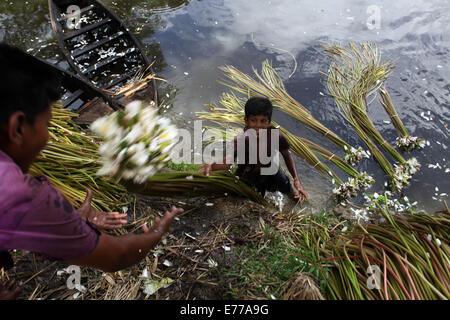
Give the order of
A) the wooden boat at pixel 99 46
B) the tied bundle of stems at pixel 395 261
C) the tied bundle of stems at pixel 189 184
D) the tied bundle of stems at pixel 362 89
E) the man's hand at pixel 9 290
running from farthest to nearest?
the wooden boat at pixel 99 46, the tied bundle of stems at pixel 362 89, the tied bundle of stems at pixel 189 184, the man's hand at pixel 9 290, the tied bundle of stems at pixel 395 261

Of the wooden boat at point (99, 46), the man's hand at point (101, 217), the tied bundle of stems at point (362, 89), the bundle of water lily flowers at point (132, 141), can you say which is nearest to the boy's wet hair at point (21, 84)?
the bundle of water lily flowers at point (132, 141)

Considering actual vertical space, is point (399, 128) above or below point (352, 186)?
above

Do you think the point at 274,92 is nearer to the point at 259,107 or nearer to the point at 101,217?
the point at 259,107

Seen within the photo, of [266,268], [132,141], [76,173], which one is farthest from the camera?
[76,173]

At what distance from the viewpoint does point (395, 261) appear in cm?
175

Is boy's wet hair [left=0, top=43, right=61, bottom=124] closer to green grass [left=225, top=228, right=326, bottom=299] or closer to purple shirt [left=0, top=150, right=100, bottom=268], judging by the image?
purple shirt [left=0, top=150, right=100, bottom=268]

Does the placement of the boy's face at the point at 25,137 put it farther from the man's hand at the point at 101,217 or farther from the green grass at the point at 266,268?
the green grass at the point at 266,268

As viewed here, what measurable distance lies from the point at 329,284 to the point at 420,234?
2.42ft

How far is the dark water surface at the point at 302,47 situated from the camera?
3678mm

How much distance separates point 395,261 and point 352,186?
138cm

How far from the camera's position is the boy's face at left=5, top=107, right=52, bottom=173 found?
0.95 meters

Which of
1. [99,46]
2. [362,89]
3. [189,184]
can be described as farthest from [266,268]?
[99,46]

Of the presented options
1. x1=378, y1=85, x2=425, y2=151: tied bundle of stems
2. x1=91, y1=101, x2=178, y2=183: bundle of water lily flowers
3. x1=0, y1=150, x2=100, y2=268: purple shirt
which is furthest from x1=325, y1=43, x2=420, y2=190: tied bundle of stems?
x1=0, y1=150, x2=100, y2=268: purple shirt

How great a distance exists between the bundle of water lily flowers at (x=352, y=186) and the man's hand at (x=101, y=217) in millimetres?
2297
